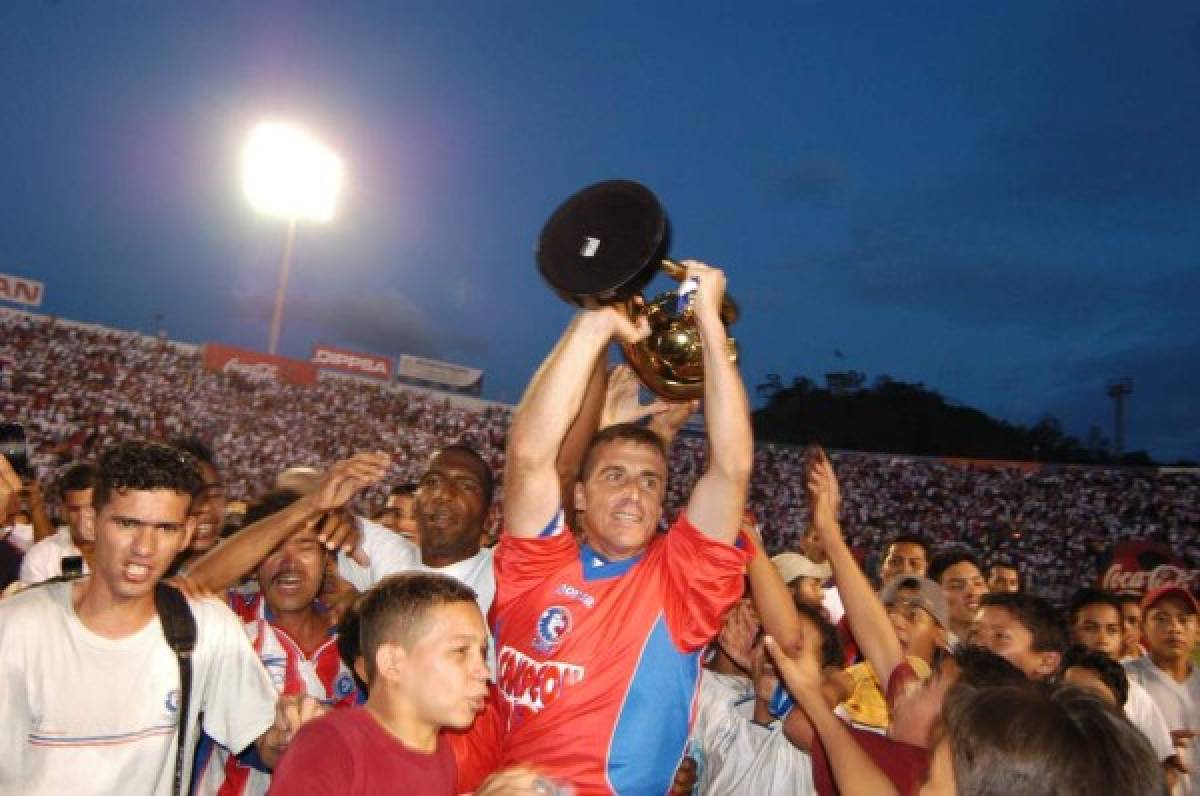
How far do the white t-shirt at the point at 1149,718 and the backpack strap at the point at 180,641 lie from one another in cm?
475

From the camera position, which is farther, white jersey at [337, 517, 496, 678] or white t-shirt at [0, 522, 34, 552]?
white t-shirt at [0, 522, 34, 552]

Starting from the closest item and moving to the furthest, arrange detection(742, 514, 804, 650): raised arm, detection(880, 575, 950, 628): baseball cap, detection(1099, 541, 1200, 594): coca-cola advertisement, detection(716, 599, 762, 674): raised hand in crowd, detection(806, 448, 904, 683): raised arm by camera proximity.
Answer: detection(742, 514, 804, 650): raised arm → detection(806, 448, 904, 683): raised arm → detection(716, 599, 762, 674): raised hand in crowd → detection(880, 575, 950, 628): baseball cap → detection(1099, 541, 1200, 594): coca-cola advertisement

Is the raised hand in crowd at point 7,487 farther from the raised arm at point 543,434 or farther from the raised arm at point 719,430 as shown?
the raised arm at point 719,430

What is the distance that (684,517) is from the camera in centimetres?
267

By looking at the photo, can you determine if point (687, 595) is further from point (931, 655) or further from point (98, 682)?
point (931, 655)

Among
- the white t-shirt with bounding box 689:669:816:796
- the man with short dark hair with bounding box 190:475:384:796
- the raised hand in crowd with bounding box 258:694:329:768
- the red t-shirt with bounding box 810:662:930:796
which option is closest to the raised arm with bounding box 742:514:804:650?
the red t-shirt with bounding box 810:662:930:796

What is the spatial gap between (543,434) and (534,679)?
72 cm

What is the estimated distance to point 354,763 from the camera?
7.20 feet

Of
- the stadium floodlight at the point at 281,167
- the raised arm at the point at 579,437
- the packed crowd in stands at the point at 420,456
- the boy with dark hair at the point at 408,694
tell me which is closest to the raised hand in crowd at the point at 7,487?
the boy with dark hair at the point at 408,694

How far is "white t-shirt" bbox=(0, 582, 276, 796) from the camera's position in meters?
2.42

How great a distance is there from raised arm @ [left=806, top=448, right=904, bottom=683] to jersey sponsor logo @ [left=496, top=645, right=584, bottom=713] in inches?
58.6

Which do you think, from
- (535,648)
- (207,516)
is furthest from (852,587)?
(207,516)

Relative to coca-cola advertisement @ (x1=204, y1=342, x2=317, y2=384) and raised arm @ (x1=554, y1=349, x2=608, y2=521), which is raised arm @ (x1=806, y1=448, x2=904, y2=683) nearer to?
raised arm @ (x1=554, y1=349, x2=608, y2=521)

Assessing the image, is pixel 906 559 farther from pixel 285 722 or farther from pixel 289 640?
pixel 285 722
